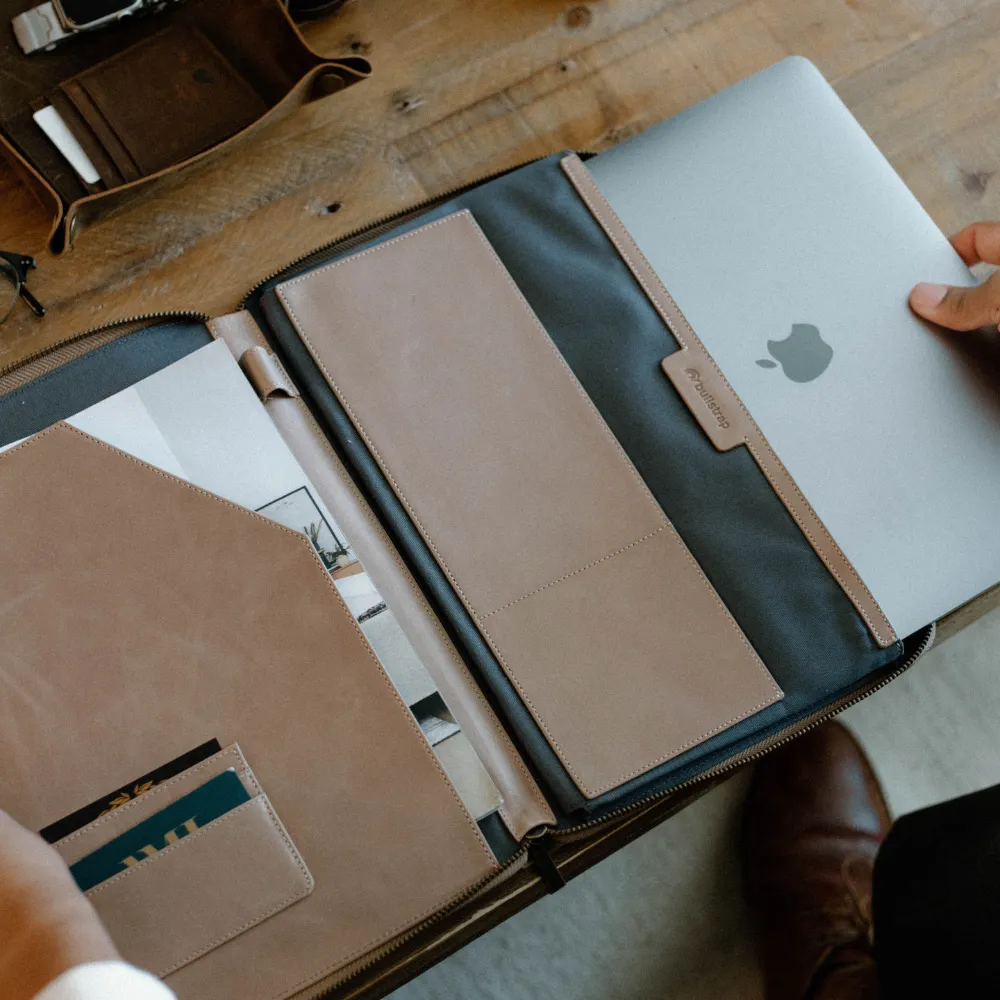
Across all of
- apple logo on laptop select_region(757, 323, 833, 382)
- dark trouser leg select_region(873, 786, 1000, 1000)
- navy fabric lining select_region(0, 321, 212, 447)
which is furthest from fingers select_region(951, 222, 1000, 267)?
navy fabric lining select_region(0, 321, 212, 447)

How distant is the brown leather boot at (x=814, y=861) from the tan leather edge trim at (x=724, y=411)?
45 centimetres

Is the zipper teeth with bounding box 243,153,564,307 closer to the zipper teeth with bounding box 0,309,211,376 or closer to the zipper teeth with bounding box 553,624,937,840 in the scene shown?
the zipper teeth with bounding box 0,309,211,376

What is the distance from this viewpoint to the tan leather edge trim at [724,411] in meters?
0.69

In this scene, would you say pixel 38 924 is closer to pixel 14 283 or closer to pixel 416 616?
pixel 416 616

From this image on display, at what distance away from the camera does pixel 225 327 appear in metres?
0.77

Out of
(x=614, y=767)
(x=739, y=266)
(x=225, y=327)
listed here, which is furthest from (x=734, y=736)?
(x=225, y=327)

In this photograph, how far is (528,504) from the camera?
0.70 metres

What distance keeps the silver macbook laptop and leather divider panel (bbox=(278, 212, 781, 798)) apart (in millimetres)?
128

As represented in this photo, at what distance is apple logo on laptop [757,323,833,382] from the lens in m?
0.72

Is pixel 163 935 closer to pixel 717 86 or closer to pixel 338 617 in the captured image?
pixel 338 617

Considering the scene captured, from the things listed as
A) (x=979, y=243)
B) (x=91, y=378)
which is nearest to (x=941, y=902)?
(x=979, y=243)

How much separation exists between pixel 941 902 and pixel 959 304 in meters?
0.52

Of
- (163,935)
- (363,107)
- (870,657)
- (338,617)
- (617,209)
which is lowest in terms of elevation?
(870,657)

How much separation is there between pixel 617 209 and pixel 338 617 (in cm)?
43
